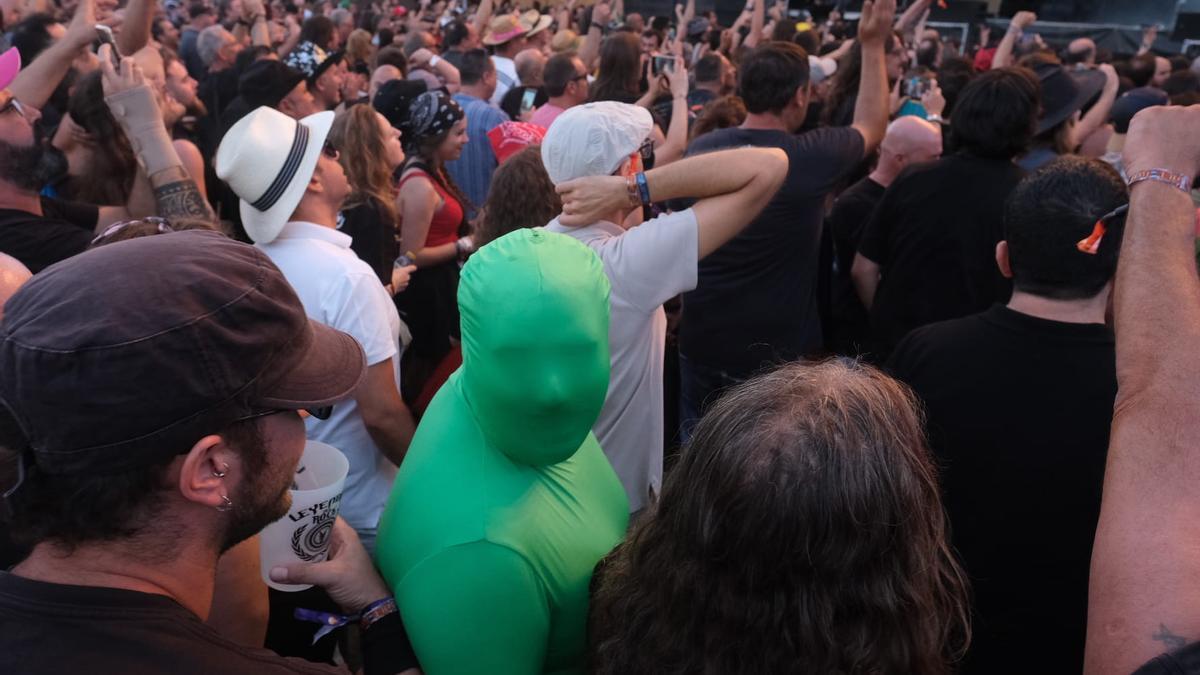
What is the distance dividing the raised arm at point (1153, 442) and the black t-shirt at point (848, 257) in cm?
279

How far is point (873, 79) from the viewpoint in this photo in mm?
3547

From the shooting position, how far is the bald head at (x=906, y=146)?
3975 mm

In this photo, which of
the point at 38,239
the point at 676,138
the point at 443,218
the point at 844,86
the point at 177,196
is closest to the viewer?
the point at 38,239

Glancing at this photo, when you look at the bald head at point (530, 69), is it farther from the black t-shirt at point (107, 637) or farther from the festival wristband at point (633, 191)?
the black t-shirt at point (107, 637)

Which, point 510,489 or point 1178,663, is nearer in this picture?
point 1178,663

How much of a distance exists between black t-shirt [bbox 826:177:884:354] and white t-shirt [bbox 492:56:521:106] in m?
3.57

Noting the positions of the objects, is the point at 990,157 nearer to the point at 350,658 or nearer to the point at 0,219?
the point at 350,658

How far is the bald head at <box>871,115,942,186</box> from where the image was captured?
3.97 m

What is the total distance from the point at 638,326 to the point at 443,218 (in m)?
2.20

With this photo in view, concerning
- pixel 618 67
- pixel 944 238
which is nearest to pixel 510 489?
pixel 944 238

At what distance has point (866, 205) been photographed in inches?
159

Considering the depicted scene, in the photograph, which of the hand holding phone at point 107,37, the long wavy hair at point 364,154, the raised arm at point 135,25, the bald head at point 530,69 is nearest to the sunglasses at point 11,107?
the hand holding phone at point 107,37

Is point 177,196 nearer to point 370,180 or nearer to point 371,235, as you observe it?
point 371,235

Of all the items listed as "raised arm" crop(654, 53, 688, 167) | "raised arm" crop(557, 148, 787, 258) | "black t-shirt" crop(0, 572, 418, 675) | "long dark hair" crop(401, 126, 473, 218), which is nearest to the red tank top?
"long dark hair" crop(401, 126, 473, 218)
